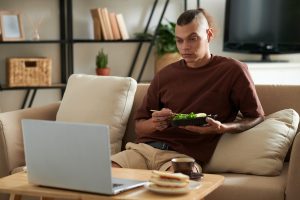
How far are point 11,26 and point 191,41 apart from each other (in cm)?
245

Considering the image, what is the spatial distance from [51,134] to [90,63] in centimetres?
341

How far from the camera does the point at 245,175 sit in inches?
115

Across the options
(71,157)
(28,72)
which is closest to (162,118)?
(71,157)

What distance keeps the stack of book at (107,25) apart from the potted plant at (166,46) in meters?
0.31

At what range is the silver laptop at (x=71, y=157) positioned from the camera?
2094 mm

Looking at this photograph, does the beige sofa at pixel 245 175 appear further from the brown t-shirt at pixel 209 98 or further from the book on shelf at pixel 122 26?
the book on shelf at pixel 122 26

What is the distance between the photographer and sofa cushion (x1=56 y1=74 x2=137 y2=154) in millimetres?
3381

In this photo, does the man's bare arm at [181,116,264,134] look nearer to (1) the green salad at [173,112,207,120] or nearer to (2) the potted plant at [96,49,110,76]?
(1) the green salad at [173,112,207,120]

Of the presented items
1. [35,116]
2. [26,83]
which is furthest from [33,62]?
[35,116]

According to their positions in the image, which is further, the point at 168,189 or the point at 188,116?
the point at 188,116

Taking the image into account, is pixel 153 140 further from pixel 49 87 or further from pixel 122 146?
pixel 49 87

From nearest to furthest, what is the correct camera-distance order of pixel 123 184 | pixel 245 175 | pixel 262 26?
pixel 123 184 < pixel 245 175 < pixel 262 26

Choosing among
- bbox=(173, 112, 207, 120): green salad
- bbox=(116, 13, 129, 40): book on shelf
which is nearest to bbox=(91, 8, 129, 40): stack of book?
bbox=(116, 13, 129, 40): book on shelf

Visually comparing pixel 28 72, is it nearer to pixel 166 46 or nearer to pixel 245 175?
pixel 166 46
